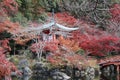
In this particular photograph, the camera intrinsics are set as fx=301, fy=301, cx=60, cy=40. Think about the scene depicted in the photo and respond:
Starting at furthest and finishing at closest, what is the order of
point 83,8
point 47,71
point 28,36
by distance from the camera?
point 28,36 < point 47,71 < point 83,8

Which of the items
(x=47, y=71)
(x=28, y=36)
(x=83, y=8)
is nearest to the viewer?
(x=83, y=8)

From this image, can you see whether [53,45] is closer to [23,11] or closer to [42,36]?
[42,36]

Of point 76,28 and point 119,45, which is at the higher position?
point 76,28

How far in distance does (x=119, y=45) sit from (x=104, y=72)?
1982mm

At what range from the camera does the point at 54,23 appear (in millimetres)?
17781

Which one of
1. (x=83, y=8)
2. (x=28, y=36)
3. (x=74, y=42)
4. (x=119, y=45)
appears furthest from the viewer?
(x=119, y=45)

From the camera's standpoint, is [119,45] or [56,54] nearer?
[56,54]

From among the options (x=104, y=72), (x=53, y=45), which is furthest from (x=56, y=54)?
(x=104, y=72)

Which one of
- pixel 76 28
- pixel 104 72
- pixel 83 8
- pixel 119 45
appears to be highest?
pixel 83 8

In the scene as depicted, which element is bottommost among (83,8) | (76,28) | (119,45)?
(119,45)

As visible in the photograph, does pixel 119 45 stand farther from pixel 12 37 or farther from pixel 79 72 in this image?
pixel 12 37

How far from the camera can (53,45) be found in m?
16.3

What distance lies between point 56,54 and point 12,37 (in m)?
2.80

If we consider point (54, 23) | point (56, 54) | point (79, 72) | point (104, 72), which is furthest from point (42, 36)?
point (104, 72)
